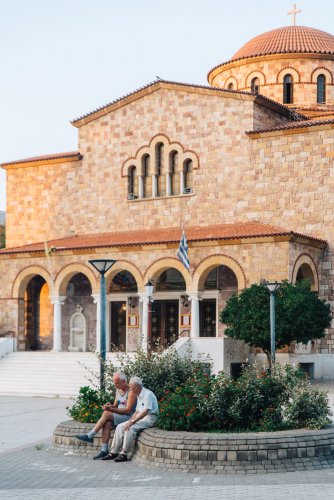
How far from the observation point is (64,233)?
38094mm

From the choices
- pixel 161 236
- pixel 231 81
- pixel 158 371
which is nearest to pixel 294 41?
pixel 231 81

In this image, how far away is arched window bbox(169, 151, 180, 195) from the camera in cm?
3528

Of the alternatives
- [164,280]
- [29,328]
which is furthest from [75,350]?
[164,280]

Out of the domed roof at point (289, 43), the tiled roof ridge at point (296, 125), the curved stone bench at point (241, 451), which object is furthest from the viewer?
the domed roof at point (289, 43)

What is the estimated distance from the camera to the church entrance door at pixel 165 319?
34469 millimetres

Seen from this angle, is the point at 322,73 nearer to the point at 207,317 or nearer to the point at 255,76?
the point at 255,76

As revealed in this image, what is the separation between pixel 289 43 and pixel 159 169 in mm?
10127

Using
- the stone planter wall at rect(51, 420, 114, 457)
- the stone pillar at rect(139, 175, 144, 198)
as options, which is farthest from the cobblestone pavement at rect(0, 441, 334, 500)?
the stone pillar at rect(139, 175, 144, 198)

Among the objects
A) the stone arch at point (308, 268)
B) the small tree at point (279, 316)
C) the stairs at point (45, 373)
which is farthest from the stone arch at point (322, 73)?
the stairs at point (45, 373)

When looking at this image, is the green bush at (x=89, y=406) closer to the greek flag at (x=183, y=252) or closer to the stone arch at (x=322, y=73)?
the greek flag at (x=183, y=252)

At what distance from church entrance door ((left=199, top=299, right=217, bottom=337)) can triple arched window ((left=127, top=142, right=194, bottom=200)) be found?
4.67 metres

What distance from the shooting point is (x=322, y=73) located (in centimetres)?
3984

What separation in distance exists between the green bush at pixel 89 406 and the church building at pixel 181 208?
1352cm

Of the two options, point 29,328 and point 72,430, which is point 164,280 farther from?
point 72,430
